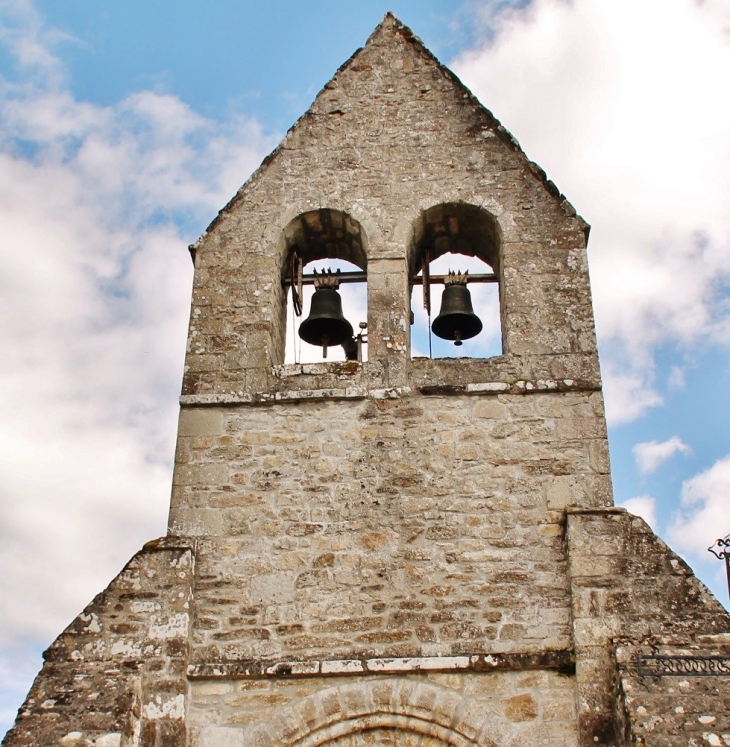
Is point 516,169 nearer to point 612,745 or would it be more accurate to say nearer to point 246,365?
point 246,365

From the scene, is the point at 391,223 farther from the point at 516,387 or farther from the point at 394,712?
the point at 394,712

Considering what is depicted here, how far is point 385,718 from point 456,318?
3.24 m

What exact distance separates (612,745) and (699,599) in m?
1.02

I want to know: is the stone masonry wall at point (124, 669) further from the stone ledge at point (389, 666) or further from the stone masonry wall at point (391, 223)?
the stone masonry wall at point (391, 223)

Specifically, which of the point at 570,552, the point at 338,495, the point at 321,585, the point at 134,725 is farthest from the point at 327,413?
the point at 134,725

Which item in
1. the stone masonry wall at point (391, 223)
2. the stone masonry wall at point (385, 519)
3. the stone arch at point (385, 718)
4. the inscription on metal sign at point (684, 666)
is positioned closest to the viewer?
the inscription on metal sign at point (684, 666)

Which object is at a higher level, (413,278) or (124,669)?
(413,278)

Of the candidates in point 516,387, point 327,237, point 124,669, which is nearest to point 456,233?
point 327,237

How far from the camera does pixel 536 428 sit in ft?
23.3

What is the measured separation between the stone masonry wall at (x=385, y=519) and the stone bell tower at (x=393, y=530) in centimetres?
2

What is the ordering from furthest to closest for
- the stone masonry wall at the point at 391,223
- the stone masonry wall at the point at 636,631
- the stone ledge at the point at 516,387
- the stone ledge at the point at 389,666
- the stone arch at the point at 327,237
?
the stone arch at the point at 327,237
the stone masonry wall at the point at 391,223
the stone ledge at the point at 516,387
the stone ledge at the point at 389,666
the stone masonry wall at the point at 636,631

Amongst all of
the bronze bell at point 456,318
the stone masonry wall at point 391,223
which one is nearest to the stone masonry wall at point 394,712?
the stone masonry wall at point 391,223

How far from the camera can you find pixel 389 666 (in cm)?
621

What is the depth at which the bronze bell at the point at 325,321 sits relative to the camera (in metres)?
8.12
